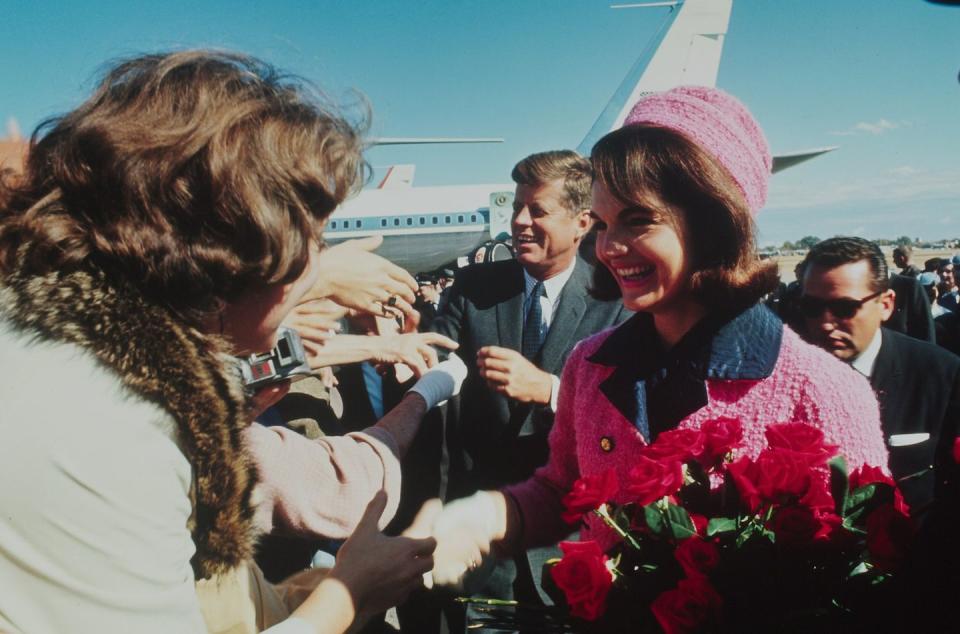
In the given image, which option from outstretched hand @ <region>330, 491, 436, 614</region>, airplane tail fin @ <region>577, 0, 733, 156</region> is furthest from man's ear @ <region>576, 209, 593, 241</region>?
airplane tail fin @ <region>577, 0, 733, 156</region>

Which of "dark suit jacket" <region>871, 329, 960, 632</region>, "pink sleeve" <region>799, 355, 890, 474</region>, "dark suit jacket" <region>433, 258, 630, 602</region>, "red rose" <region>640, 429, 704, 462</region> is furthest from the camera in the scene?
"dark suit jacket" <region>433, 258, 630, 602</region>

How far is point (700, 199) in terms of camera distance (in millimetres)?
1457

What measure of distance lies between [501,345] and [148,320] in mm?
2082

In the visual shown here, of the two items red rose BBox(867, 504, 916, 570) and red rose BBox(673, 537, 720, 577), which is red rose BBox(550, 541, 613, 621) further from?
red rose BBox(867, 504, 916, 570)

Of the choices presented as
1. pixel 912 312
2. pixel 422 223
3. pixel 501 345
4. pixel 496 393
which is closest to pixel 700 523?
pixel 496 393

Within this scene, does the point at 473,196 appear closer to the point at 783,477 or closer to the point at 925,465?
the point at 925,465

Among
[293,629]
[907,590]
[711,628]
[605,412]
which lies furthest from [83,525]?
[605,412]

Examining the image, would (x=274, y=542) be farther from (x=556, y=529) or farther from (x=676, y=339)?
(x=676, y=339)

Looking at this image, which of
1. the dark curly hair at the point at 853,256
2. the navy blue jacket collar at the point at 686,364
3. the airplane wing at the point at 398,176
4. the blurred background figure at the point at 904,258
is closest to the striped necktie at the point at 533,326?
the navy blue jacket collar at the point at 686,364

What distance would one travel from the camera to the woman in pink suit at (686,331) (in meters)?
1.40

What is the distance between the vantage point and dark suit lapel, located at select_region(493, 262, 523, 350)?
299cm

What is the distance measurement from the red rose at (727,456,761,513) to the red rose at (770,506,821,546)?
0.05m

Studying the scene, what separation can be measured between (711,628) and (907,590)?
0.81 ft

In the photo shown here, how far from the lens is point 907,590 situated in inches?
27.9
